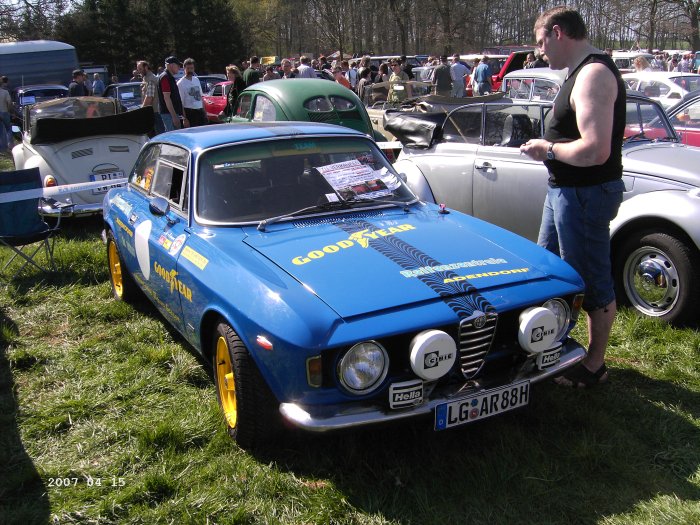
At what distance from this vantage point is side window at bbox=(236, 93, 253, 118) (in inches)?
385

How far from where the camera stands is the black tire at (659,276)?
4344mm

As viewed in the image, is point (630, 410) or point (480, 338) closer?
point (480, 338)

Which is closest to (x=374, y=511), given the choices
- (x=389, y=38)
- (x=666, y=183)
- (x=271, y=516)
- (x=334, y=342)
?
(x=271, y=516)

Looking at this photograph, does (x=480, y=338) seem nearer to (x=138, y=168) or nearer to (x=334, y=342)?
(x=334, y=342)

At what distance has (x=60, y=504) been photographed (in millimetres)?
2910

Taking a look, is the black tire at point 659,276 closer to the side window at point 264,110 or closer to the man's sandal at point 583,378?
the man's sandal at point 583,378

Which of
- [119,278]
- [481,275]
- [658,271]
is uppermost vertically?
[481,275]

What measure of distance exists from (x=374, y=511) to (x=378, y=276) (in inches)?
41.4

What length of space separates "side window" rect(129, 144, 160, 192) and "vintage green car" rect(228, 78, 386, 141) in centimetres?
400

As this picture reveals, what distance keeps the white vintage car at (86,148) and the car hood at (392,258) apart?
4.65 meters

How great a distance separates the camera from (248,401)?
9.82ft

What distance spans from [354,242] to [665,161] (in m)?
2.88

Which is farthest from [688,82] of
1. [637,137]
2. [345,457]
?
[345,457]

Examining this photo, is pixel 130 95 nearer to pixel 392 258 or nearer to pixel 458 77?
pixel 458 77
